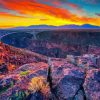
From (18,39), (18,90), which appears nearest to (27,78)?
(18,90)

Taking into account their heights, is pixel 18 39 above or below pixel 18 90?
above

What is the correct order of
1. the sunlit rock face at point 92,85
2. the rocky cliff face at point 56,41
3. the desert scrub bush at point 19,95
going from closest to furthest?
the desert scrub bush at point 19,95
the sunlit rock face at point 92,85
the rocky cliff face at point 56,41

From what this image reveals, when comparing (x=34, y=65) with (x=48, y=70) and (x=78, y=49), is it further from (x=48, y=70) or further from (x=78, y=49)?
(x=78, y=49)

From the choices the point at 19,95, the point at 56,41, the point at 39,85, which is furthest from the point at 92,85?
the point at 56,41

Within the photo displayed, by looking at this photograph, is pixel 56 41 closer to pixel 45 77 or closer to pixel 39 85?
pixel 45 77

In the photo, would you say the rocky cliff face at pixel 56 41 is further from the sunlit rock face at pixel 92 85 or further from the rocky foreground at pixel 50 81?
the sunlit rock face at pixel 92 85

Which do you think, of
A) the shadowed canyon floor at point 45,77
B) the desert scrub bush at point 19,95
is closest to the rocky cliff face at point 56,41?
the shadowed canyon floor at point 45,77
